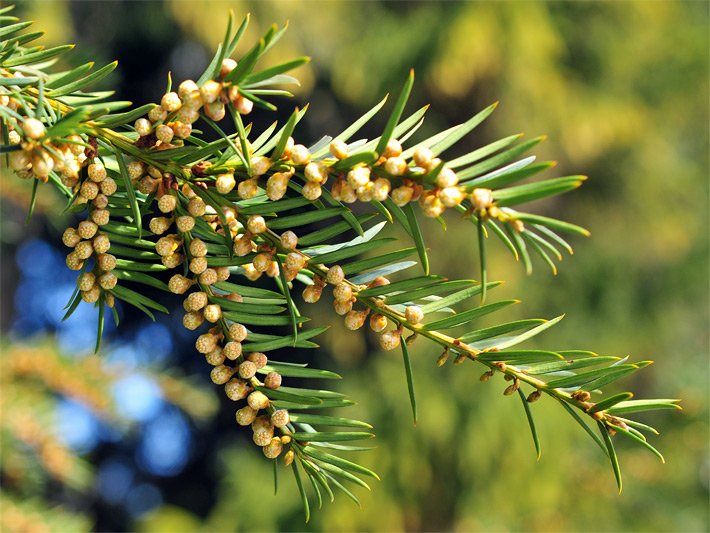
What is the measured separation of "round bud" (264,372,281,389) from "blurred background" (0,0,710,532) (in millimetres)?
1534

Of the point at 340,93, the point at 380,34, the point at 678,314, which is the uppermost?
the point at 380,34

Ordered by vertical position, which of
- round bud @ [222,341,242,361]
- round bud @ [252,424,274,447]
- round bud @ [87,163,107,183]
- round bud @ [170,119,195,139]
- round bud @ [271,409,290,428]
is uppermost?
round bud @ [170,119,195,139]

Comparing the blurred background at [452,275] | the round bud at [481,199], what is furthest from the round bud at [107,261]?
the blurred background at [452,275]

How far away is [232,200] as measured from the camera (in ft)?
0.72

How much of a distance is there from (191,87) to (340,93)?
2.07 metres

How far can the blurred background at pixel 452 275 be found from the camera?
79.1 inches

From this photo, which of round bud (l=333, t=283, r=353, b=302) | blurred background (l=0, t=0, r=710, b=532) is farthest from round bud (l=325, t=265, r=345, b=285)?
blurred background (l=0, t=0, r=710, b=532)

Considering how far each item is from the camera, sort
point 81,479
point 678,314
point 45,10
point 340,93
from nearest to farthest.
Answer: point 81,479, point 45,10, point 340,93, point 678,314

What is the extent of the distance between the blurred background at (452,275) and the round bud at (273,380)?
153 centimetres

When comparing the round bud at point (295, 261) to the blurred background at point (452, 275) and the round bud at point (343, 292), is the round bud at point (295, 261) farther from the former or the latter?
the blurred background at point (452, 275)

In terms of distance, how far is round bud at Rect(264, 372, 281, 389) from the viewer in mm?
224

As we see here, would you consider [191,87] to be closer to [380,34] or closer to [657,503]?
[380,34]

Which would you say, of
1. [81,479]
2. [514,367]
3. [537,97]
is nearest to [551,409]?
[537,97]

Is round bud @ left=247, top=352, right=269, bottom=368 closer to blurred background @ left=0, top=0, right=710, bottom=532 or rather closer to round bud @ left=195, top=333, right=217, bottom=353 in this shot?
round bud @ left=195, top=333, right=217, bottom=353
